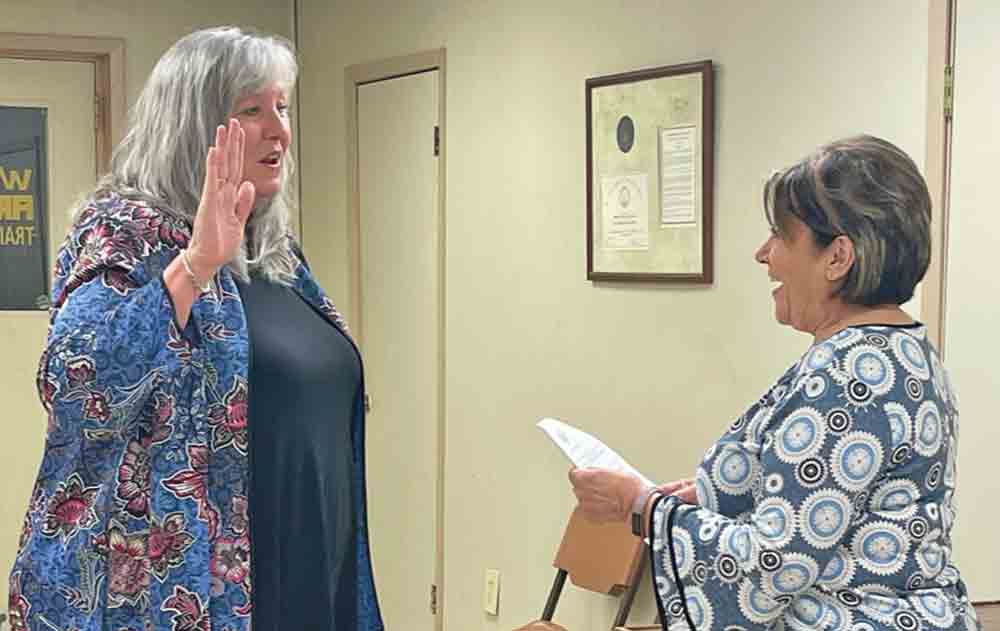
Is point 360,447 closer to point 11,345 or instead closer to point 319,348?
point 319,348

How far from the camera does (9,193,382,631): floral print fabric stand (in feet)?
5.82

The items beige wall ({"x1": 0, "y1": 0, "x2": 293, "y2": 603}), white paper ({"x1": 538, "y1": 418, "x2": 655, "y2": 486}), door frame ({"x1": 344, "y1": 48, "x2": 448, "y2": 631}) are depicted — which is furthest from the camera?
beige wall ({"x1": 0, "y1": 0, "x2": 293, "y2": 603})

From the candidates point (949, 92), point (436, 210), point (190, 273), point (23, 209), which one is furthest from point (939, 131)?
point (23, 209)

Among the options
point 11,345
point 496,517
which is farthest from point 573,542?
point 11,345

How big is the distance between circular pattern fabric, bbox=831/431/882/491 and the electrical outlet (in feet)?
8.20

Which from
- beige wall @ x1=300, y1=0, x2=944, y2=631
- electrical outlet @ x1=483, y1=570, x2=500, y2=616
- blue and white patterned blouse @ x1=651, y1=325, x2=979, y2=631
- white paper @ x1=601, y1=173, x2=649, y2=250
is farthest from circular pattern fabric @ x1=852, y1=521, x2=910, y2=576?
electrical outlet @ x1=483, y1=570, x2=500, y2=616

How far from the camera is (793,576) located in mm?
1633

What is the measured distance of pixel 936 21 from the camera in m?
2.63

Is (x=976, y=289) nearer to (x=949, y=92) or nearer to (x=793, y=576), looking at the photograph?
(x=949, y=92)

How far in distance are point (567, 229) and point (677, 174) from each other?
47 centimetres

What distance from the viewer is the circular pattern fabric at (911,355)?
5.40 feet

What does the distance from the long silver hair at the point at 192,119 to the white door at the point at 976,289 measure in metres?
1.30

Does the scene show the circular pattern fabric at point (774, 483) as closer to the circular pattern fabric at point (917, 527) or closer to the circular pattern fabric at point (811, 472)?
the circular pattern fabric at point (811, 472)

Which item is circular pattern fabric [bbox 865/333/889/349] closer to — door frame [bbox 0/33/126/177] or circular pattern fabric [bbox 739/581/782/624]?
circular pattern fabric [bbox 739/581/782/624]
